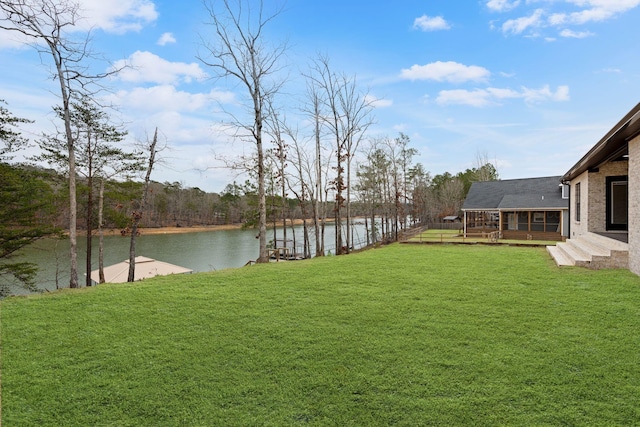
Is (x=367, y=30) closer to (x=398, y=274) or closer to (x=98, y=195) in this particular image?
(x=398, y=274)

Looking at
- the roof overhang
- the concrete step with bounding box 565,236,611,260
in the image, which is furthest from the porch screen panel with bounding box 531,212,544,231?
the concrete step with bounding box 565,236,611,260

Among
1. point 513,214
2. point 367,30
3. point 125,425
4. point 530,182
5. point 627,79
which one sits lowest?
point 125,425

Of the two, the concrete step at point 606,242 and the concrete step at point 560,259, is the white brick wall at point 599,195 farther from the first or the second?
the concrete step at point 560,259

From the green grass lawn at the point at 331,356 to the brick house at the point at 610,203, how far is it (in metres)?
1.01

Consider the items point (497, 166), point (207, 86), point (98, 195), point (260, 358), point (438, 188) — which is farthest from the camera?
point (438, 188)

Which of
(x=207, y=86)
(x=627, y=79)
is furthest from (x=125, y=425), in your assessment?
(x=627, y=79)

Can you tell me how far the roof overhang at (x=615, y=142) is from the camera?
18.7ft

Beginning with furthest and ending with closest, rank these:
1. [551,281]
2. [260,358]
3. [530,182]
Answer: [530,182] → [551,281] → [260,358]

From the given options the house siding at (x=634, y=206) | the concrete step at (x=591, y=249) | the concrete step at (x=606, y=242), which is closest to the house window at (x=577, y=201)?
the concrete step at (x=606, y=242)

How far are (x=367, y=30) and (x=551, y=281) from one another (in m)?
9.43

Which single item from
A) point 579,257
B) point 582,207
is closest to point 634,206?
point 579,257

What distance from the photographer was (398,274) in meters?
7.22

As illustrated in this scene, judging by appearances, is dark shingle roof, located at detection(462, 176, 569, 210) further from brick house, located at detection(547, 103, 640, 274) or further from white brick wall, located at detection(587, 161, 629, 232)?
white brick wall, located at detection(587, 161, 629, 232)

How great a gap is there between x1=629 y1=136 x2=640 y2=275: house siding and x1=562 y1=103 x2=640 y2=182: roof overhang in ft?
0.87
